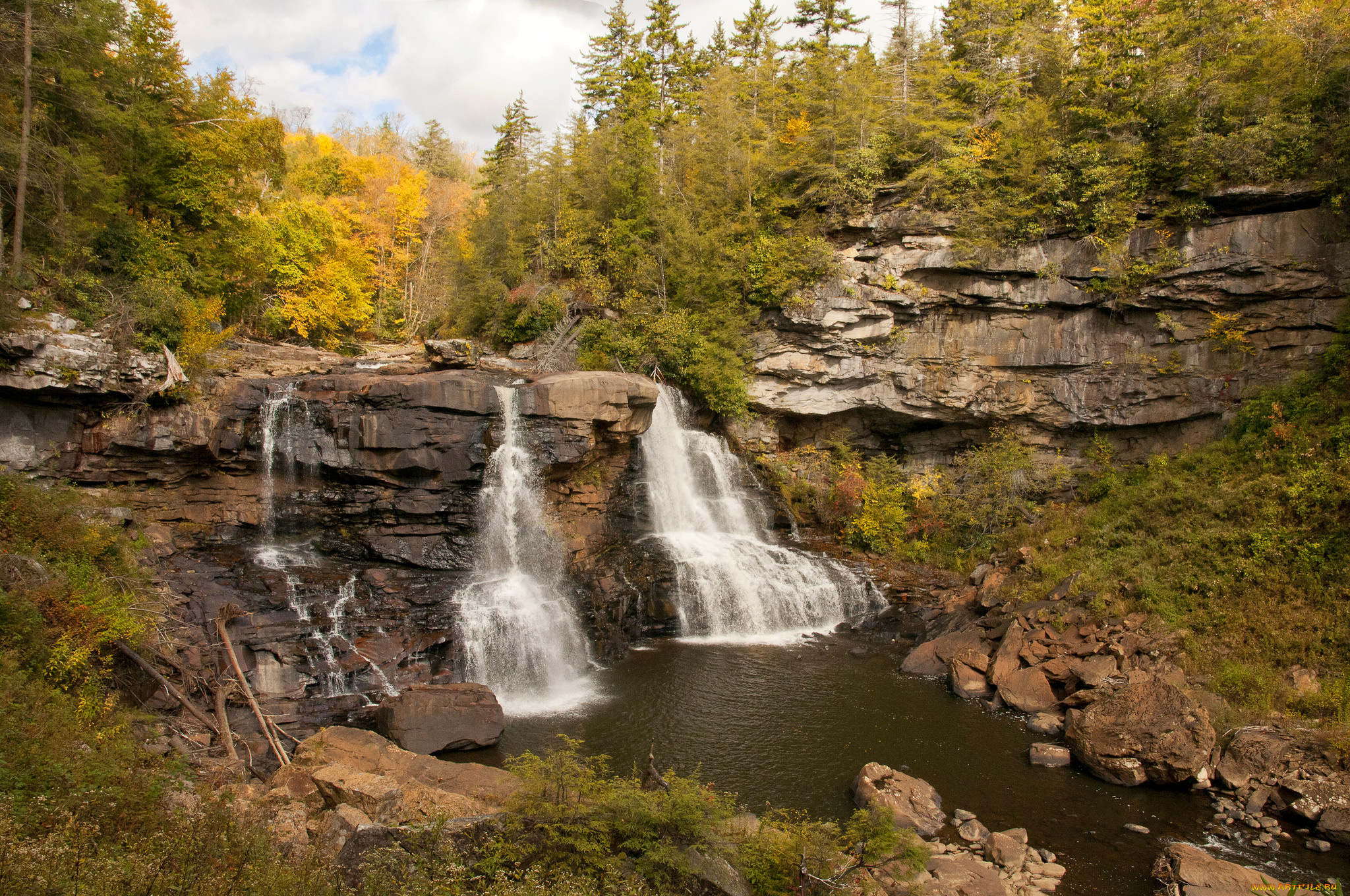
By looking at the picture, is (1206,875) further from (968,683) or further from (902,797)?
(968,683)

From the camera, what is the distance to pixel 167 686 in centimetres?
966

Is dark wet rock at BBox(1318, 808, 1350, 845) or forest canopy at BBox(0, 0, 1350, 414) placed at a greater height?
forest canopy at BBox(0, 0, 1350, 414)

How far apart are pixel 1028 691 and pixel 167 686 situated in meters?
14.0

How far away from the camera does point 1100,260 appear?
58.6ft

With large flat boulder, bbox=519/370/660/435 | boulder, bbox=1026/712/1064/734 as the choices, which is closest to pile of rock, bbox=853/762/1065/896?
boulder, bbox=1026/712/1064/734

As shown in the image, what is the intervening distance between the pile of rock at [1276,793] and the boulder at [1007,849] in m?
2.72

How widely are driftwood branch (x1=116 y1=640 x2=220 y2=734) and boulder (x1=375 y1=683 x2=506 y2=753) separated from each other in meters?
2.33

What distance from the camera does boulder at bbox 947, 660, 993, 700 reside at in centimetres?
1291

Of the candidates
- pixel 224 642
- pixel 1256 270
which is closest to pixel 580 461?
pixel 224 642

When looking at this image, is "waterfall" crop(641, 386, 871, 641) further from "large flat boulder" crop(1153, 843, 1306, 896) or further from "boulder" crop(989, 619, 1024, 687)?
"large flat boulder" crop(1153, 843, 1306, 896)

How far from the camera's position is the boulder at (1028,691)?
1217cm

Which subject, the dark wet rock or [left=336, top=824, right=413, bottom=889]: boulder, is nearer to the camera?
[left=336, top=824, right=413, bottom=889]: boulder

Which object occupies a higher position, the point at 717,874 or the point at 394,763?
the point at 717,874

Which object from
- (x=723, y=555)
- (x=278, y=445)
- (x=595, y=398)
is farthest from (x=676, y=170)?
(x=278, y=445)
